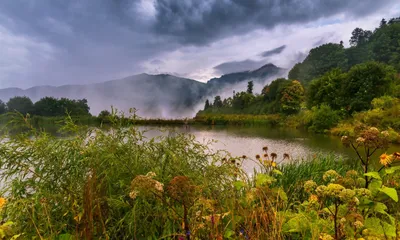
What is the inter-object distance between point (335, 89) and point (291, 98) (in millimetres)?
9720

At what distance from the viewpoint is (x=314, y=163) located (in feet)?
13.7

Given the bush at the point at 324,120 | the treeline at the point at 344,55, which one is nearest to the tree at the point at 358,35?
the treeline at the point at 344,55

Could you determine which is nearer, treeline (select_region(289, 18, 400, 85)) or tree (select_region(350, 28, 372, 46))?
treeline (select_region(289, 18, 400, 85))

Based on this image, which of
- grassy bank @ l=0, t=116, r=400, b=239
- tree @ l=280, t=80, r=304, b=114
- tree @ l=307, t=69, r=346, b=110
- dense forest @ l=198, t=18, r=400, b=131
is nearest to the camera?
grassy bank @ l=0, t=116, r=400, b=239

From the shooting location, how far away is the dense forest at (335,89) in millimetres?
16797

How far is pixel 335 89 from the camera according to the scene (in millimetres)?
19828

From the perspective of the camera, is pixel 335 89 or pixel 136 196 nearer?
pixel 136 196

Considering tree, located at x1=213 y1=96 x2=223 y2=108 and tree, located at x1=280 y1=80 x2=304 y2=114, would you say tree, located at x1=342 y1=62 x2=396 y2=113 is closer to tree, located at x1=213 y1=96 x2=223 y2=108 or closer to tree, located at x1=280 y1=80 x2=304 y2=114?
tree, located at x1=280 y1=80 x2=304 y2=114

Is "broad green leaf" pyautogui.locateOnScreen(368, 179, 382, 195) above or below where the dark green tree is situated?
below

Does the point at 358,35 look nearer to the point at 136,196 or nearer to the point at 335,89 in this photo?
the point at 335,89

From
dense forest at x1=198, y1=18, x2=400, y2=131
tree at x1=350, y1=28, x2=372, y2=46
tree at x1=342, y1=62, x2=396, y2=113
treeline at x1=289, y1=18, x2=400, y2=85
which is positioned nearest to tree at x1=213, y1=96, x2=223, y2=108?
dense forest at x1=198, y1=18, x2=400, y2=131

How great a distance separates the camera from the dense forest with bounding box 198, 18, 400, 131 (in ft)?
55.1

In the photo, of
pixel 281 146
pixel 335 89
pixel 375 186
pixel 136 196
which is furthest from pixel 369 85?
pixel 136 196

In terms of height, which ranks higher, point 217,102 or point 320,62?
point 320,62
